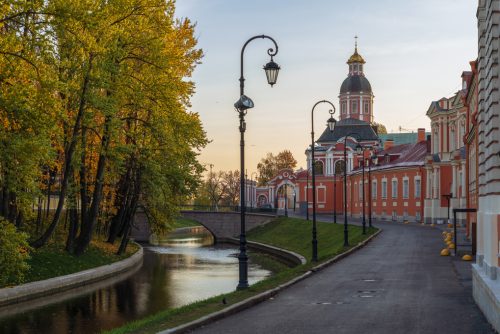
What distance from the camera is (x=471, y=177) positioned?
4144 cm

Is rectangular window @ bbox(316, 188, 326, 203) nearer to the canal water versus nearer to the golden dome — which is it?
the golden dome

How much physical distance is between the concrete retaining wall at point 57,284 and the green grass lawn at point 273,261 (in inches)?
330

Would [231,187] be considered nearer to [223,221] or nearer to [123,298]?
[223,221]

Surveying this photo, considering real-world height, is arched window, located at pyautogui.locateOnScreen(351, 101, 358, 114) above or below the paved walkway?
above

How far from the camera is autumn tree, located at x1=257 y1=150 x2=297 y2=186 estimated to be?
462ft

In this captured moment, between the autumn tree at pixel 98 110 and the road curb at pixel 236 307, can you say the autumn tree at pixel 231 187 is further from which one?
the road curb at pixel 236 307

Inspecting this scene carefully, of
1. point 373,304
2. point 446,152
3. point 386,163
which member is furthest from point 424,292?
point 386,163

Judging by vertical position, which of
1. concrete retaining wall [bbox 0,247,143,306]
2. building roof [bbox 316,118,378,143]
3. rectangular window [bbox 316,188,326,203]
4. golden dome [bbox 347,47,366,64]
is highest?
golden dome [bbox 347,47,366,64]

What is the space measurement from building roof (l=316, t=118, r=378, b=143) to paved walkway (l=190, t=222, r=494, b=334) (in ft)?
235

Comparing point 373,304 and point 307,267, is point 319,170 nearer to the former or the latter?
point 307,267

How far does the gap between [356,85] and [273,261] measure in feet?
216

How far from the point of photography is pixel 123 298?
2792cm

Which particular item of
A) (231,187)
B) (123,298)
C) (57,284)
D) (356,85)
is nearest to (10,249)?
(123,298)

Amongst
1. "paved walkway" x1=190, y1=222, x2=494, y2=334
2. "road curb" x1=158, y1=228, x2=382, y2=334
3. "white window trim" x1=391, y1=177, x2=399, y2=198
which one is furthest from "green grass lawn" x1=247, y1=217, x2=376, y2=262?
"road curb" x1=158, y1=228, x2=382, y2=334
